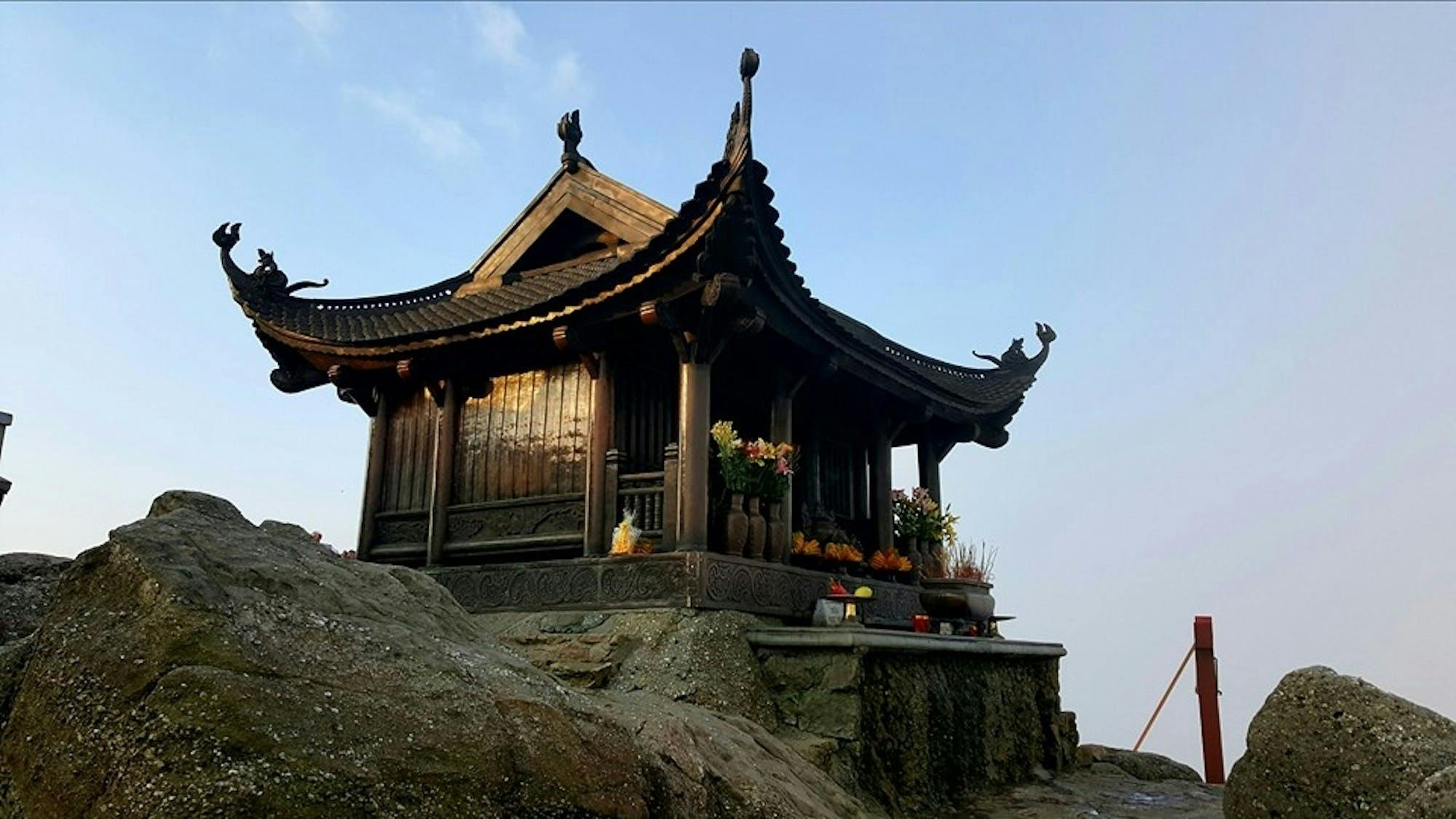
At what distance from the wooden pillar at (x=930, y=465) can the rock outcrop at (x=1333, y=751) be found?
746 centimetres

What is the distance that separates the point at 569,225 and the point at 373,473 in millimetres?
3868

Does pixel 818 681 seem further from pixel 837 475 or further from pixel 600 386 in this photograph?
pixel 837 475

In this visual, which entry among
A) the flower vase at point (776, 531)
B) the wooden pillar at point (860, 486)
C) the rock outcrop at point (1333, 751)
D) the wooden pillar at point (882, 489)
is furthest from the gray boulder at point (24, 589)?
the wooden pillar at point (860, 486)

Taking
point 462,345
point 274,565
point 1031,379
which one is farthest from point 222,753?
point 1031,379

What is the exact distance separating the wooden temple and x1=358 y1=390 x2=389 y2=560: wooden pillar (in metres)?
0.03

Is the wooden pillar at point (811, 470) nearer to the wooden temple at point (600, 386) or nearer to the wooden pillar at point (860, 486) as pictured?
the wooden temple at point (600, 386)

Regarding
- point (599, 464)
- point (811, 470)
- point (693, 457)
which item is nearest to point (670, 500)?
point (693, 457)

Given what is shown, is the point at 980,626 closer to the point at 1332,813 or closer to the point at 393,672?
the point at 1332,813

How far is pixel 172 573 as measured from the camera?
14.0 feet

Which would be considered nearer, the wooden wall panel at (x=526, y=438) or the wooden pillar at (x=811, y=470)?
the wooden wall panel at (x=526, y=438)

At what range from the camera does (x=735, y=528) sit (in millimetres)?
9977

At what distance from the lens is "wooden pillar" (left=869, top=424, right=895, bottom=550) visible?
45.3ft

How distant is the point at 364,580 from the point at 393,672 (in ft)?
3.17

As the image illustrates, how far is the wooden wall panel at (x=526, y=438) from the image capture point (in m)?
11.3
